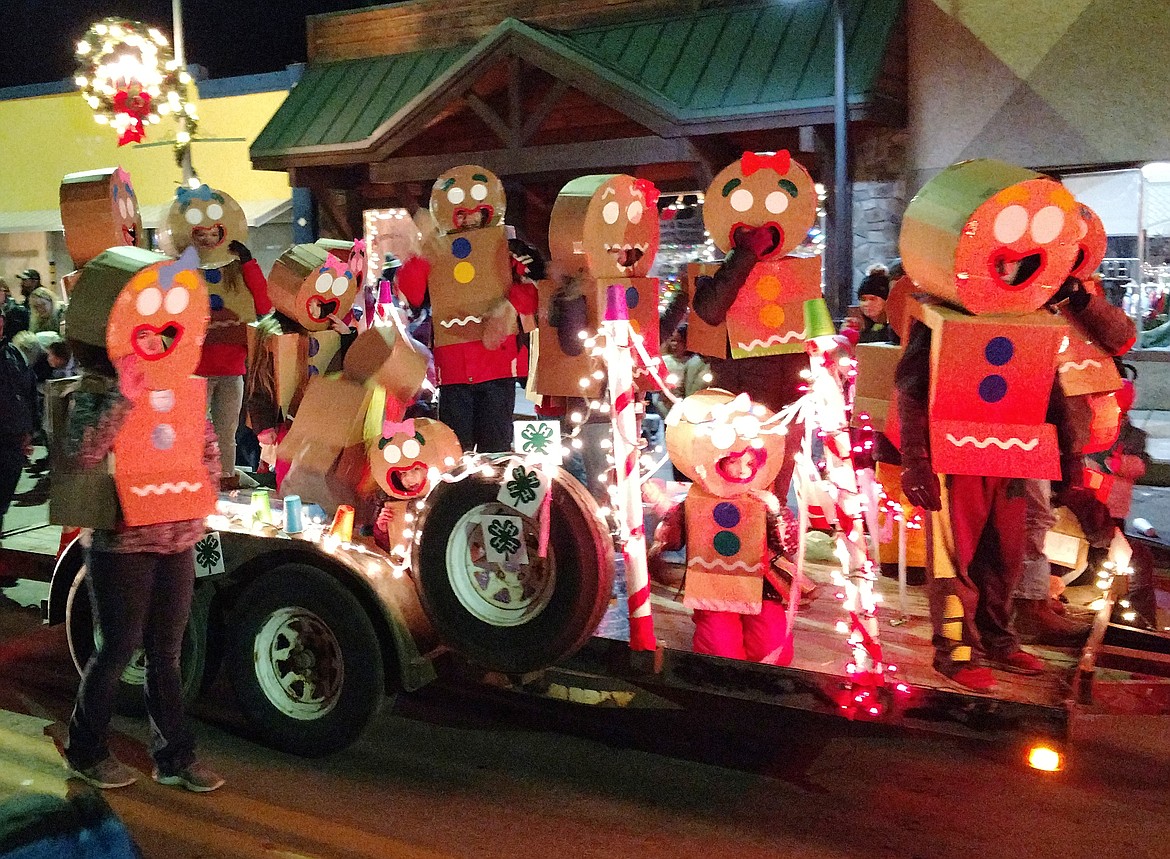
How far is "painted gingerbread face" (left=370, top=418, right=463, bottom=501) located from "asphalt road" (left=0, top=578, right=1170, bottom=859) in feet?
3.16

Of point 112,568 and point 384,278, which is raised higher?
point 384,278

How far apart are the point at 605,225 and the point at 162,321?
Result: 6.88 feet

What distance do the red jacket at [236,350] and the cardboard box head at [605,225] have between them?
2.51 meters

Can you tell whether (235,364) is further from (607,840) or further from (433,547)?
(607,840)

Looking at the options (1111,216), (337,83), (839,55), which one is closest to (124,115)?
(337,83)

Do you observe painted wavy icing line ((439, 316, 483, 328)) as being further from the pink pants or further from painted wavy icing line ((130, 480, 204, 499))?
the pink pants

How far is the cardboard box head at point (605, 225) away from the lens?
16.4 ft

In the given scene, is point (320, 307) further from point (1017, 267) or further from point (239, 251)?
point (1017, 267)

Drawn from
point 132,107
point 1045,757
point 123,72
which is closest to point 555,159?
point 132,107

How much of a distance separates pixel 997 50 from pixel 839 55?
1621 mm

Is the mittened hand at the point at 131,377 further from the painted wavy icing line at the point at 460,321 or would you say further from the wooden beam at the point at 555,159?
the wooden beam at the point at 555,159

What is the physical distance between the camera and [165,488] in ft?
12.2

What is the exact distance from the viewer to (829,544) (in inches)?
206

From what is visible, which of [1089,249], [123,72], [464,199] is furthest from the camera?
[123,72]
